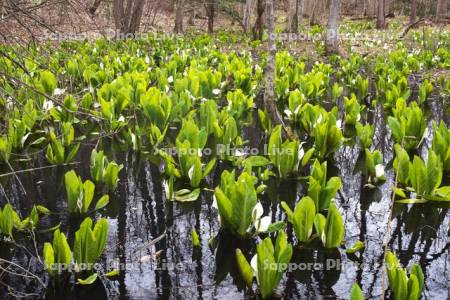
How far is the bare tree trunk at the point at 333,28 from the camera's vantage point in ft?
35.2

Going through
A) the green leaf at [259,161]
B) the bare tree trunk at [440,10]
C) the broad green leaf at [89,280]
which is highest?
the bare tree trunk at [440,10]

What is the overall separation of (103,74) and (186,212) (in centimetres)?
414

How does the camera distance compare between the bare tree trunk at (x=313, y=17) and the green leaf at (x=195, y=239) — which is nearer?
the green leaf at (x=195, y=239)

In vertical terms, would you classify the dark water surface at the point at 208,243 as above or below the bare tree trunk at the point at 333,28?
below

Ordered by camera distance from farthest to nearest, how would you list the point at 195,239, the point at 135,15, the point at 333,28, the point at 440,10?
the point at 440,10
the point at 135,15
the point at 333,28
the point at 195,239

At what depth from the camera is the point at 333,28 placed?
1124 cm

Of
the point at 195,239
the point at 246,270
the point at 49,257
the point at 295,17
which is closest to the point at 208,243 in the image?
the point at 195,239

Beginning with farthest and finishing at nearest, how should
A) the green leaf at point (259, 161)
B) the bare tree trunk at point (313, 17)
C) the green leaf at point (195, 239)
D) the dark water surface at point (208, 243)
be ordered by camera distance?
the bare tree trunk at point (313, 17)
the green leaf at point (259, 161)
the green leaf at point (195, 239)
the dark water surface at point (208, 243)

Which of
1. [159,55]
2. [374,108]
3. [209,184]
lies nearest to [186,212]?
[209,184]

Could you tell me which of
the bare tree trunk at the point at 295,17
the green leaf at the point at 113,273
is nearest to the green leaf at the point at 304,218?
the green leaf at the point at 113,273

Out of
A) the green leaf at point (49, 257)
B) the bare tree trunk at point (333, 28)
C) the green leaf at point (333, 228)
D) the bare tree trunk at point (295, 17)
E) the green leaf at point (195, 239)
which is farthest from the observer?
the bare tree trunk at point (295, 17)

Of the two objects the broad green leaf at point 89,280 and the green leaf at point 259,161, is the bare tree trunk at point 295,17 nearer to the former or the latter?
the green leaf at point 259,161

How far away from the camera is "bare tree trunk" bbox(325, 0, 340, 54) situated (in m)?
10.7

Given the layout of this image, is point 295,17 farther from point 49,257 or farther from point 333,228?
point 49,257
